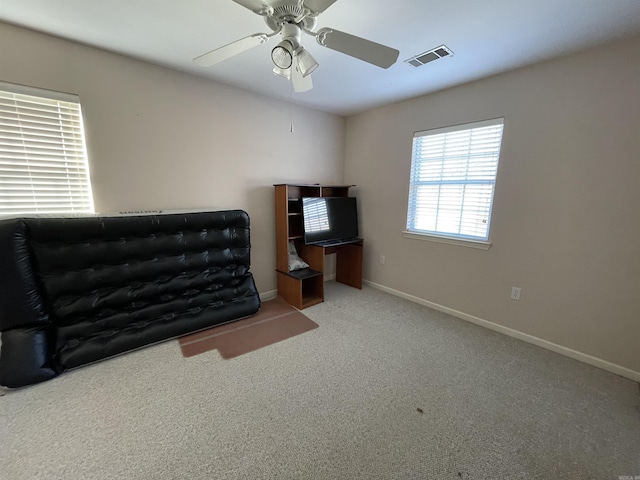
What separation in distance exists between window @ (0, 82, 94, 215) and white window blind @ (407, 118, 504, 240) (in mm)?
3462

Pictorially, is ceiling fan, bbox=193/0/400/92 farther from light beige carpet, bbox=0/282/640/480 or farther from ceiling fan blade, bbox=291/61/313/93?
light beige carpet, bbox=0/282/640/480

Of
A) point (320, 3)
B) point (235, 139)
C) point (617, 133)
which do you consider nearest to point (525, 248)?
point (617, 133)

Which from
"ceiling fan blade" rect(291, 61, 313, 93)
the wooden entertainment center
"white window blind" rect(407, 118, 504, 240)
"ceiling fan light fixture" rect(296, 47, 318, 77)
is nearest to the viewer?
"ceiling fan light fixture" rect(296, 47, 318, 77)

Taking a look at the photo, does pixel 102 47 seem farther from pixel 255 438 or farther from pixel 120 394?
pixel 255 438

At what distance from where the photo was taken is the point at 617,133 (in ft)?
6.44

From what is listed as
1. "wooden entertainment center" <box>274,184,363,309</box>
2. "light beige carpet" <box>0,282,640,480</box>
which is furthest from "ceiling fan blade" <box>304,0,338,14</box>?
"light beige carpet" <box>0,282,640,480</box>

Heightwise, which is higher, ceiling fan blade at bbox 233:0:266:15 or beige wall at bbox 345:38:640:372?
ceiling fan blade at bbox 233:0:266:15

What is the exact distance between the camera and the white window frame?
266 centimetres

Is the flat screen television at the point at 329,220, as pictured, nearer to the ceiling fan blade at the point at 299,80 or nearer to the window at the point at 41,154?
the ceiling fan blade at the point at 299,80

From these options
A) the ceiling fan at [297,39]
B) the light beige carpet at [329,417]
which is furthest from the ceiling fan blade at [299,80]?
the light beige carpet at [329,417]

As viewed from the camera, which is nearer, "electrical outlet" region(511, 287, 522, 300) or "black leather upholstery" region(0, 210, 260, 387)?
"black leather upholstery" region(0, 210, 260, 387)

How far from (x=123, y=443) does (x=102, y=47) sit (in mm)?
2952

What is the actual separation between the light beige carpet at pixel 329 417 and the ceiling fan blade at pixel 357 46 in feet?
7.18

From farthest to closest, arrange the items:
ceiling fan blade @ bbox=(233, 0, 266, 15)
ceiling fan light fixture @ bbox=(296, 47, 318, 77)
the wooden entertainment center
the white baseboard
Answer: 1. the wooden entertainment center
2. the white baseboard
3. ceiling fan light fixture @ bbox=(296, 47, 318, 77)
4. ceiling fan blade @ bbox=(233, 0, 266, 15)
